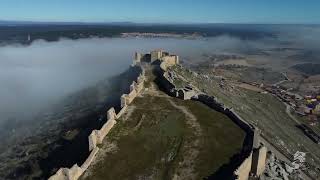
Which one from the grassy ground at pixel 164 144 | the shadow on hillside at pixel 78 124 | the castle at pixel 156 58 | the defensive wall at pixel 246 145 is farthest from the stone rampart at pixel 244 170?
the castle at pixel 156 58

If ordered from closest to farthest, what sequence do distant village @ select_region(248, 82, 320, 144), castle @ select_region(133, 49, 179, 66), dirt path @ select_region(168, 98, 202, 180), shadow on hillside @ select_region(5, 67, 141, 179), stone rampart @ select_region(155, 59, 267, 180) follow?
dirt path @ select_region(168, 98, 202, 180) < stone rampart @ select_region(155, 59, 267, 180) < shadow on hillside @ select_region(5, 67, 141, 179) < castle @ select_region(133, 49, 179, 66) < distant village @ select_region(248, 82, 320, 144)

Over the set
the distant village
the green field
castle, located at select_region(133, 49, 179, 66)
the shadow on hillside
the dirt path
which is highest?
castle, located at select_region(133, 49, 179, 66)

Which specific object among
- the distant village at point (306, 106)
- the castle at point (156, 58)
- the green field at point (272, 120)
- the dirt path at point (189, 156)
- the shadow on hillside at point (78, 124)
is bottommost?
the distant village at point (306, 106)

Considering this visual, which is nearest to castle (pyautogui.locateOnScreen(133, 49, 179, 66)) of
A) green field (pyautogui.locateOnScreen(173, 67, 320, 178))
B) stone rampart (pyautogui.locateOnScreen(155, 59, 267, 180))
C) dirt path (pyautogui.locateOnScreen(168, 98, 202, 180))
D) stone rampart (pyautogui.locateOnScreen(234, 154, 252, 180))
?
green field (pyautogui.locateOnScreen(173, 67, 320, 178))

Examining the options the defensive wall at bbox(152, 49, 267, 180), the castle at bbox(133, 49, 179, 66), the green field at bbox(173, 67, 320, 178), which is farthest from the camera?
the castle at bbox(133, 49, 179, 66)

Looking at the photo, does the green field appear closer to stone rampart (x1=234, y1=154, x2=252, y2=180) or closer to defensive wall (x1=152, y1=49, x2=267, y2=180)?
defensive wall (x1=152, y1=49, x2=267, y2=180)

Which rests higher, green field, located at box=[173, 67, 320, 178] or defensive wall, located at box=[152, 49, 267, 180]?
defensive wall, located at box=[152, 49, 267, 180]

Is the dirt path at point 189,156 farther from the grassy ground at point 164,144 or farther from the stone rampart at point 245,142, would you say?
the stone rampart at point 245,142

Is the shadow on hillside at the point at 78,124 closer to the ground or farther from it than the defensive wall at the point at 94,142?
closer to the ground
